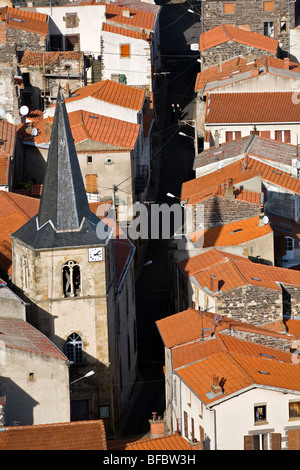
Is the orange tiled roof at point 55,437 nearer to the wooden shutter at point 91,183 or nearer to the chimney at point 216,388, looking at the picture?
the chimney at point 216,388

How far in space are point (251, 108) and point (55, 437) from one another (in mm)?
50132

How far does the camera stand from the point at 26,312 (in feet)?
238

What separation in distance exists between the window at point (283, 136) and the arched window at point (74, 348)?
121 feet

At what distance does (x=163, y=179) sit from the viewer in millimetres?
107062

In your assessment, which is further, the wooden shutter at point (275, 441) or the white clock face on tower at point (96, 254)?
the white clock face on tower at point (96, 254)

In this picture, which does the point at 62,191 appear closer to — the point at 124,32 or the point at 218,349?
the point at 218,349

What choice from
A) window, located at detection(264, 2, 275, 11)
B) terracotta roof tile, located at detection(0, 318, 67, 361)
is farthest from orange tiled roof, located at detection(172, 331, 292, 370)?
window, located at detection(264, 2, 275, 11)

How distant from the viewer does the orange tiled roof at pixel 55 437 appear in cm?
6025

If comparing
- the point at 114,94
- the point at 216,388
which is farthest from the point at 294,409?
the point at 114,94

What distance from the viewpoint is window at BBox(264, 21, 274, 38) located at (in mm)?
125000

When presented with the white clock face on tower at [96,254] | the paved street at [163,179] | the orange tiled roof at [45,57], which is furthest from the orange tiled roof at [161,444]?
the orange tiled roof at [45,57]

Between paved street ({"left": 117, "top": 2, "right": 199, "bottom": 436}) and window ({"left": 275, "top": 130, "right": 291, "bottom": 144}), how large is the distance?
677 centimetres

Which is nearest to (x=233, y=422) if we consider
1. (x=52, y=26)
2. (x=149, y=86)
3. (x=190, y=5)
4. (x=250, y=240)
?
(x=250, y=240)

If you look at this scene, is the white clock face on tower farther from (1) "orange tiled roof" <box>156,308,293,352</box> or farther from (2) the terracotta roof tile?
(1) "orange tiled roof" <box>156,308,293,352</box>
